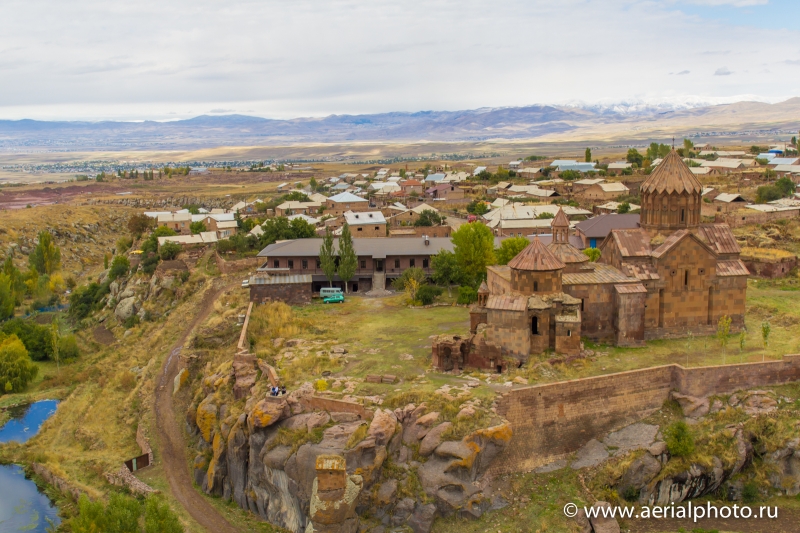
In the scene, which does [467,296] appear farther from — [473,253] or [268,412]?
[268,412]

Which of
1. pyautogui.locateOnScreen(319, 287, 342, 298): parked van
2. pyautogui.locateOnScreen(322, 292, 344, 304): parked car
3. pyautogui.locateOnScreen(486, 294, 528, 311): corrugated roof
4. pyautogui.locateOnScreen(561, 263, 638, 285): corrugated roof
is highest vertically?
pyautogui.locateOnScreen(561, 263, 638, 285): corrugated roof

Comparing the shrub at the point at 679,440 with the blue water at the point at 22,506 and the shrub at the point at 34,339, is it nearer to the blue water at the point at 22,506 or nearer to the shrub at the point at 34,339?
the blue water at the point at 22,506

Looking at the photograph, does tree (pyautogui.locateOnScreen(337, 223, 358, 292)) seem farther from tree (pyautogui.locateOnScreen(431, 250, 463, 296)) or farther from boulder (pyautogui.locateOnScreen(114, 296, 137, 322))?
boulder (pyautogui.locateOnScreen(114, 296, 137, 322))

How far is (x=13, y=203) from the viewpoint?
108 m

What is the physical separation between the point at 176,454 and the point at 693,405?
1952 cm

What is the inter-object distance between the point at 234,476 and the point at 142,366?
49.0 feet

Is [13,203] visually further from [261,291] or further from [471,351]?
[471,351]

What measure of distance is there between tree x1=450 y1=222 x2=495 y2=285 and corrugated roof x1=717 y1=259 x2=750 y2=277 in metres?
13.1

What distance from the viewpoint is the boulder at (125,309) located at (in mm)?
49000

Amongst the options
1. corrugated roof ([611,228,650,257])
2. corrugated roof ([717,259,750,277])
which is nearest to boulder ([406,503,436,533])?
corrugated roof ([611,228,650,257])

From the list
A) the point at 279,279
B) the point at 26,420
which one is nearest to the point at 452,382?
the point at 279,279

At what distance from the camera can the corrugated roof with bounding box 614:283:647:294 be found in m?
28.7

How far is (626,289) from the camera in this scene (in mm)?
28828

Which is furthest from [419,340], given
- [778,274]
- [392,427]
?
[778,274]
